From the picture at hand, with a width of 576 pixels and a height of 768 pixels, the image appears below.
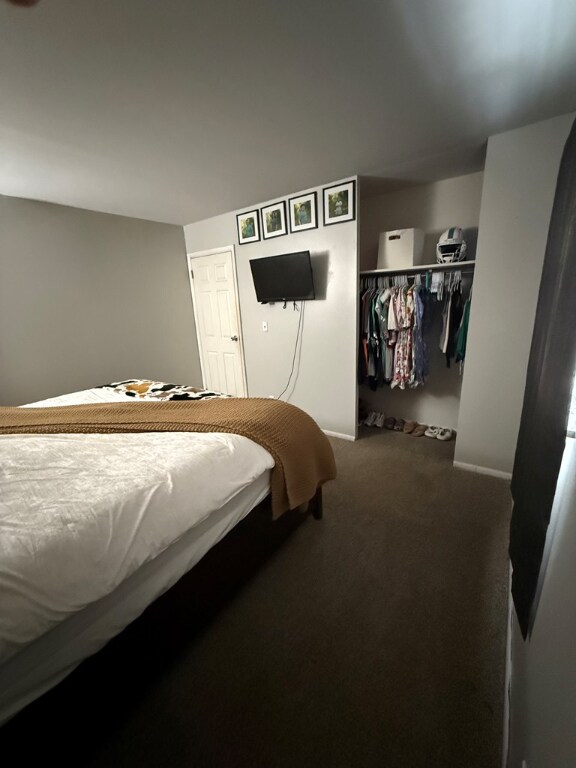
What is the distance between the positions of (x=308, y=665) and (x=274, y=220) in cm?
325

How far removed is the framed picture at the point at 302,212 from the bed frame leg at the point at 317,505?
2.30 m

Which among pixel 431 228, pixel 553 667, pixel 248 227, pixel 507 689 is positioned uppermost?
pixel 248 227

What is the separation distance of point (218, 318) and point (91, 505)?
9.96 feet

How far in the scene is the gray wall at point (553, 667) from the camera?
471 mm

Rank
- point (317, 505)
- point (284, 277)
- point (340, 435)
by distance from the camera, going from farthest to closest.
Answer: point (340, 435) → point (284, 277) → point (317, 505)

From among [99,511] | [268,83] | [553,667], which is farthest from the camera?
[268,83]

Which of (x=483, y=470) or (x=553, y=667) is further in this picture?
(x=483, y=470)

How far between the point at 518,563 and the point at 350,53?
1.96 m

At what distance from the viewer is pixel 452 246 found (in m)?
2.29

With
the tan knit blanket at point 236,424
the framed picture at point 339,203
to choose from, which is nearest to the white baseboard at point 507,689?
the tan knit blanket at point 236,424

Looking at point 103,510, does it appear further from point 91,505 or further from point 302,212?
point 302,212

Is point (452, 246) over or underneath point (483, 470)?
over

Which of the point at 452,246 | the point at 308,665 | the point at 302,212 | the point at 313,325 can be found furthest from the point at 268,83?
the point at 308,665

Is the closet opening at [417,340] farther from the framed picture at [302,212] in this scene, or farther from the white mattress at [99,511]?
the white mattress at [99,511]
